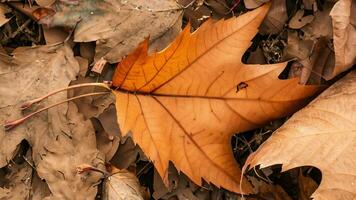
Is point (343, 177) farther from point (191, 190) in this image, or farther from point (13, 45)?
point (13, 45)

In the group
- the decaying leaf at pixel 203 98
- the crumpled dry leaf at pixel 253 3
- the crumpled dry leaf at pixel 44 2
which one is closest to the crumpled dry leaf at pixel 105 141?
the decaying leaf at pixel 203 98

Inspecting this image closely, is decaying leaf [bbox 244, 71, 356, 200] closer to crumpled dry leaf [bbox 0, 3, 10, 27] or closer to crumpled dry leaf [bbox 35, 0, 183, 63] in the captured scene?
crumpled dry leaf [bbox 35, 0, 183, 63]

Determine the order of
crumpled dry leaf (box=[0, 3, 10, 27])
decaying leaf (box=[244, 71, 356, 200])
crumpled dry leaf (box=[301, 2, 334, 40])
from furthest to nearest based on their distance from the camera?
crumpled dry leaf (box=[0, 3, 10, 27])
crumpled dry leaf (box=[301, 2, 334, 40])
decaying leaf (box=[244, 71, 356, 200])

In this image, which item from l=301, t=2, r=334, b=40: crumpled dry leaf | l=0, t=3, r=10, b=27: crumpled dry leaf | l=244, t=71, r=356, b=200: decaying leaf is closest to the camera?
l=244, t=71, r=356, b=200: decaying leaf

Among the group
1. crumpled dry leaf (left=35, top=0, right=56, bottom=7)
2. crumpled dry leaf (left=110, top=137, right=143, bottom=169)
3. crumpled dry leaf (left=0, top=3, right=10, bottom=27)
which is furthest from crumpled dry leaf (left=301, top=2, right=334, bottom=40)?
crumpled dry leaf (left=0, top=3, right=10, bottom=27)

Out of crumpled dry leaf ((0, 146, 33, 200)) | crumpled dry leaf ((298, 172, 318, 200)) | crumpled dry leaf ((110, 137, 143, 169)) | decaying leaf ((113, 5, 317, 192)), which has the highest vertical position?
decaying leaf ((113, 5, 317, 192))

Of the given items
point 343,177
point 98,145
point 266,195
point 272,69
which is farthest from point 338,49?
point 98,145

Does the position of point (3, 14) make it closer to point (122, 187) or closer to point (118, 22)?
point (118, 22)
